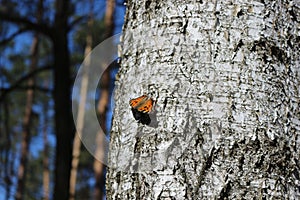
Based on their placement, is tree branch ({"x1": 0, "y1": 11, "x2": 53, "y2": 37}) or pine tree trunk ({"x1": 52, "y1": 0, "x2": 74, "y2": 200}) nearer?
pine tree trunk ({"x1": 52, "y1": 0, "x2": 74, "y2": 200})

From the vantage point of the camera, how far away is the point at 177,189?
888 millimetres

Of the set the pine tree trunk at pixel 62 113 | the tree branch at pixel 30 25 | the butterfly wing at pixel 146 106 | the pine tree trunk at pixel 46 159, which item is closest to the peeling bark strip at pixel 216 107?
the butterfly wing at pixel 146 106

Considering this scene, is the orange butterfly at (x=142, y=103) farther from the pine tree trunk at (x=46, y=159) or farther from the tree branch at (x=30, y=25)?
the pine tree trunk at (x=46, y=159)

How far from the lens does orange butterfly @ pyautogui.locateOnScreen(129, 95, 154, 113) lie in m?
0.93

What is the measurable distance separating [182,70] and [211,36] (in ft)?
0.24

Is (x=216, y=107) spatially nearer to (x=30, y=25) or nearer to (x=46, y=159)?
(x=30, y=25)

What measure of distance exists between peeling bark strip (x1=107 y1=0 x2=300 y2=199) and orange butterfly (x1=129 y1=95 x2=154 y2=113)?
0.04 ft

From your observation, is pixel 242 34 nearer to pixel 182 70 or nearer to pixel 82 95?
pixel 182 70

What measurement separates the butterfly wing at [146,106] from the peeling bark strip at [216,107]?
0.04 ft

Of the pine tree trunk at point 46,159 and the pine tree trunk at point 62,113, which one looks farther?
the pine tree trunk at point 46,159

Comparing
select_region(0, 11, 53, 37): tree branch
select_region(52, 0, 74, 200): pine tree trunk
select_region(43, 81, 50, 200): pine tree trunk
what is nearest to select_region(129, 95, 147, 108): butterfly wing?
select_region(52, 0, 74, 200): pine tree trunk

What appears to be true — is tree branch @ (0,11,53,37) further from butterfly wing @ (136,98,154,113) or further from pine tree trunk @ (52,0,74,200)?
butterfly wing @ (136,98,154,113)

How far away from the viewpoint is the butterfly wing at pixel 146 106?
0.93 m

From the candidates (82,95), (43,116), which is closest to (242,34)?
(82,95)
